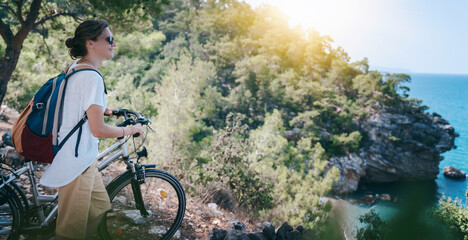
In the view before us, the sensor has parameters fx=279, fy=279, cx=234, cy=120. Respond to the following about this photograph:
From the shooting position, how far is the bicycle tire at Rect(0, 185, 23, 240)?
1875 millimetres

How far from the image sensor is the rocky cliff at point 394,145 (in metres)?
26.2

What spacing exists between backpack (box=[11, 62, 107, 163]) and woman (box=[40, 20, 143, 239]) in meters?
0.03

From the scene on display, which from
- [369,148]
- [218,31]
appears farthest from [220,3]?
[369,148]

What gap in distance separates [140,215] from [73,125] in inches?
58.9

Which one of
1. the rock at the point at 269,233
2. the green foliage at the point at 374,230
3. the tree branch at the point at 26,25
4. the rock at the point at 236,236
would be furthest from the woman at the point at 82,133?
the tree branch at the point at 26,25

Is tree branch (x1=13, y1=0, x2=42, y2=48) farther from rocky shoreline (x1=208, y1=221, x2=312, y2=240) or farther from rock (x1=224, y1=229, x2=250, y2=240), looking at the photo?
rock (x1=224, y1=229, x2=250, y2=240)

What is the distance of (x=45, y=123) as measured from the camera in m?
1.44

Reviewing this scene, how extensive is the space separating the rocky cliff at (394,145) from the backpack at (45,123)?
26321 mm

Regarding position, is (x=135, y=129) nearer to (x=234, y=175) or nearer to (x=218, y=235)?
(x=218, y=235)

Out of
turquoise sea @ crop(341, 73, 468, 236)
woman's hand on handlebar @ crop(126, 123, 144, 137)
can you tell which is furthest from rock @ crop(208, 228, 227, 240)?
woman's hand on handlebar @ crop(126, 123, 144, 137)

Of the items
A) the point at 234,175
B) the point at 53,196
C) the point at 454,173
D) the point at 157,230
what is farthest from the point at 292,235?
the point at 454,173

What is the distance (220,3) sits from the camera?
3378 cm

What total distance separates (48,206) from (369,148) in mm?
28815

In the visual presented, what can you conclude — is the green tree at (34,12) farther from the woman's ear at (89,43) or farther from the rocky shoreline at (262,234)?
the rocky shoreline at (262,234)
